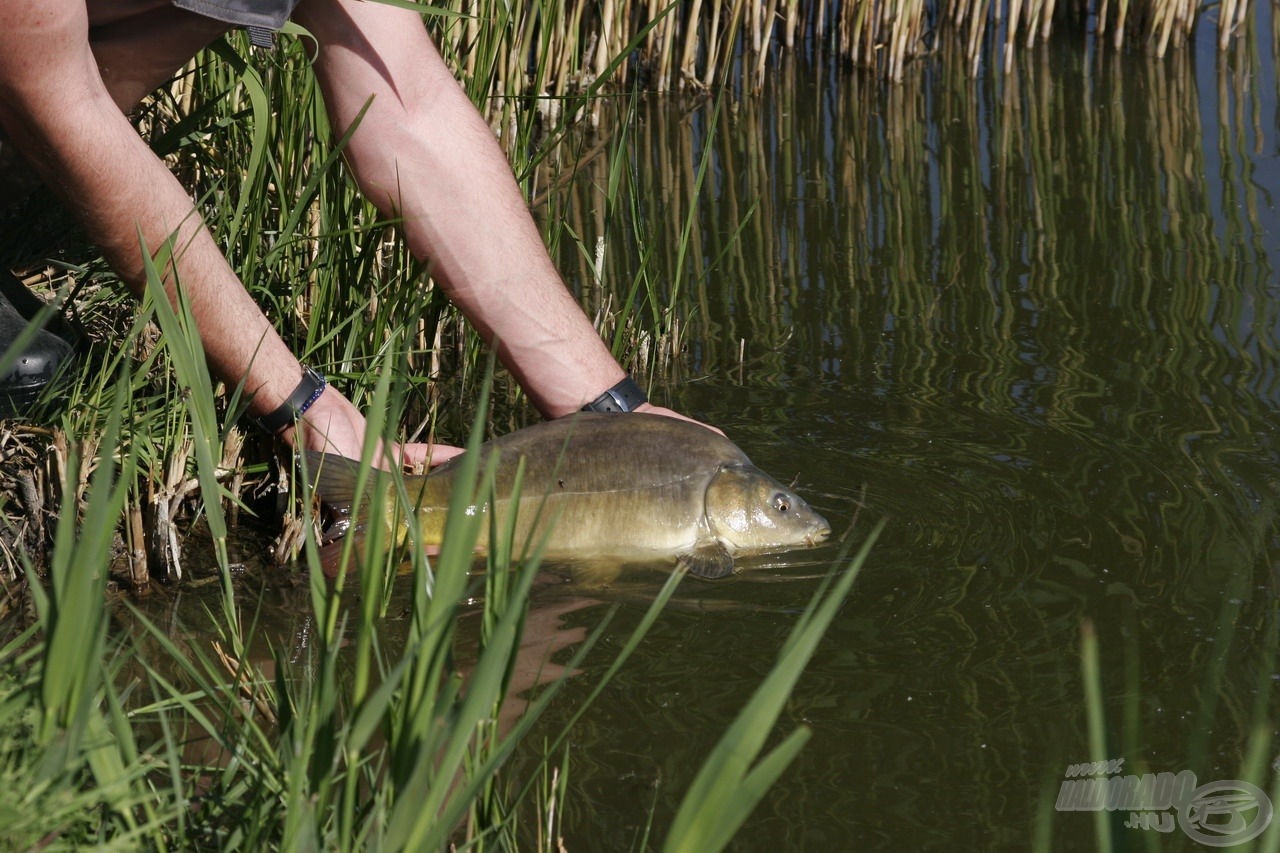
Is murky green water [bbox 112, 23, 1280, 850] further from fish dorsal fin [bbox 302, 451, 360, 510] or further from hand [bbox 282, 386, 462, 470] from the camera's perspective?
hand [bbox 282, 386, 462, 470]

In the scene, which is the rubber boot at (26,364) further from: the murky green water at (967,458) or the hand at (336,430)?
the murky green water at (967,458)

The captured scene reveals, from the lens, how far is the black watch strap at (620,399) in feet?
9.31

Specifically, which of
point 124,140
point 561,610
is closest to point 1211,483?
point 561,610

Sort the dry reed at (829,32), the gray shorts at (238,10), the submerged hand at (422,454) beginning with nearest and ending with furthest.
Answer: the gray shorts at (238,10) < the submerged hand at (422,454) < the dry reed at (829,32)

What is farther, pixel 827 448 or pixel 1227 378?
pixel 1227 378

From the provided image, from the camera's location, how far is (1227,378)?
321cm

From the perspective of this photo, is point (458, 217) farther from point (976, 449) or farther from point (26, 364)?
point (976, 449)

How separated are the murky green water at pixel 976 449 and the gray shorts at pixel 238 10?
94 centimetres

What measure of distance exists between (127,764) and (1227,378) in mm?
2618

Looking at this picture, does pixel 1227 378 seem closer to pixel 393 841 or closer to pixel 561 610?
pixel 561 610

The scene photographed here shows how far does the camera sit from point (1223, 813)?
180 centimetres

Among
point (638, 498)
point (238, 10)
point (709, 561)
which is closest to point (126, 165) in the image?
point (238, 10)

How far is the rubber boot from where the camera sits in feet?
7.94

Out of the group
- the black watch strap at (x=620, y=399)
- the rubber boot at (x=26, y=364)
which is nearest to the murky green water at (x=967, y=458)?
the black watch strap at (x=620, y=399)
